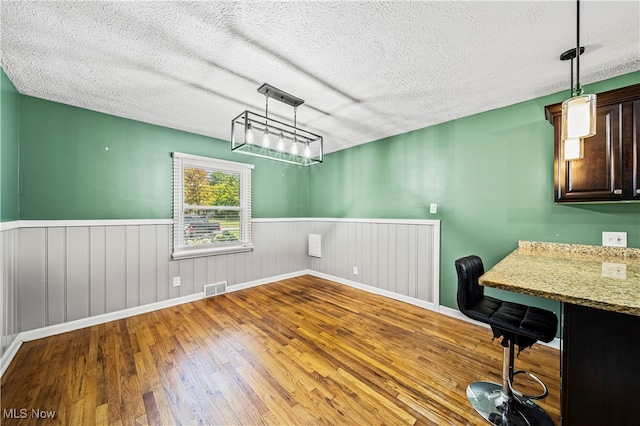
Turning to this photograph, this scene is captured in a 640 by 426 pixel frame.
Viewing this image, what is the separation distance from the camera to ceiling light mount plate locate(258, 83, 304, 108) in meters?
2.22

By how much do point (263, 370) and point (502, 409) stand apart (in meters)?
1.70

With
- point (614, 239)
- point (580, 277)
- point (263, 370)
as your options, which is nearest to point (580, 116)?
point (580, 277)

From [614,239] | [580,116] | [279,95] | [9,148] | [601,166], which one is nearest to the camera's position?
[580,116]

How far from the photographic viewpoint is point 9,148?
84.7 inches

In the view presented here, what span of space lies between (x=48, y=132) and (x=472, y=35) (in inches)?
161

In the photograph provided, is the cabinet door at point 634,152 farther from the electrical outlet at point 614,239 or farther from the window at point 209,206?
the window at point 209,206

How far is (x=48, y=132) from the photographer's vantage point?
8.41 ft

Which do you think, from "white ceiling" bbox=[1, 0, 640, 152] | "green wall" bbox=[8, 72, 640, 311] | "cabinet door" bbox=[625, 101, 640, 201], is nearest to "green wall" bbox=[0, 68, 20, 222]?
"green wall" bbox=[8, 72, 640, 311]

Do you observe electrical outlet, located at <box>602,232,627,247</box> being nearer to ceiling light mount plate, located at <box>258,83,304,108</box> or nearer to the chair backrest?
the chair backrest

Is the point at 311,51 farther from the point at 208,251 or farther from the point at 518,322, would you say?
the point at 208,251

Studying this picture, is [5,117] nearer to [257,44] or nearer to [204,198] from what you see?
[204,198]

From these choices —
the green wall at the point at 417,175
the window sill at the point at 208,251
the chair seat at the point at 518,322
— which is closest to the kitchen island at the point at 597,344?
the chair seat at the point at 518,322

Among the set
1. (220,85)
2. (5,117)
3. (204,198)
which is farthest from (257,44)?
(204,198)

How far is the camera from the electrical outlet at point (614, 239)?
2.00 meters
